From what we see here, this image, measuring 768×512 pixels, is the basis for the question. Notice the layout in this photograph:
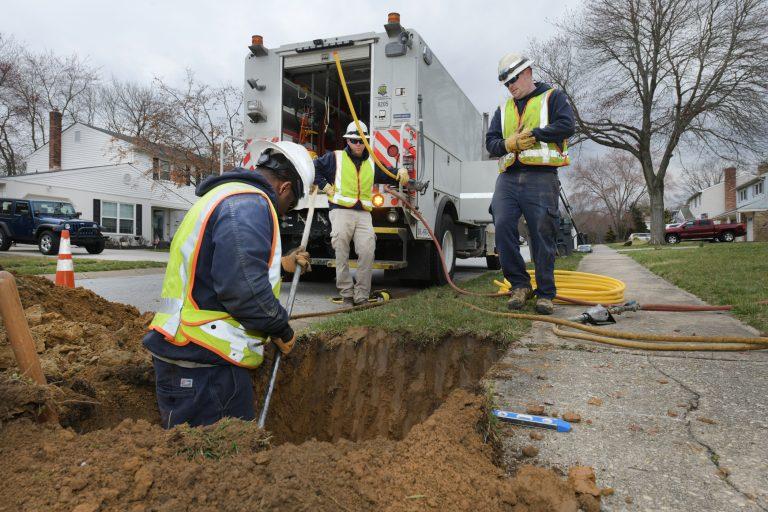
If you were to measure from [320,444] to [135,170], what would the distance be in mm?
32453

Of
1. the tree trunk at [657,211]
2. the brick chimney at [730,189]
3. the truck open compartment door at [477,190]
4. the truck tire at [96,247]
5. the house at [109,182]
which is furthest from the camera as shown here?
the brick chimney at [730,189]

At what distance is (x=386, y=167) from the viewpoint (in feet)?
21.1

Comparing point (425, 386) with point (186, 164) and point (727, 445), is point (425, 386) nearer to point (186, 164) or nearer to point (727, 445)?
point (727, 445)

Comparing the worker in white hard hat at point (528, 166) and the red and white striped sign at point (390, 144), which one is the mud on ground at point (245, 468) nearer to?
the worker in white hard hat at point (528, 166)

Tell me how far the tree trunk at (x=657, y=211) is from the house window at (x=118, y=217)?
30.8 meters

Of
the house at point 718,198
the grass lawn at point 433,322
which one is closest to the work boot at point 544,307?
the grass lawn at point 433,322

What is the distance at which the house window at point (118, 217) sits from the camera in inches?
1131

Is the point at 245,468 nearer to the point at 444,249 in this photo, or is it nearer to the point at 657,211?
the point at 444,249

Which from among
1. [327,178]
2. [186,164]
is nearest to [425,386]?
[327,178]

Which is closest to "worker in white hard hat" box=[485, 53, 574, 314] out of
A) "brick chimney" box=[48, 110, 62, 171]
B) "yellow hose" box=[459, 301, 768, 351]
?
"yellow hose" box=[459, 301, 768, 351]

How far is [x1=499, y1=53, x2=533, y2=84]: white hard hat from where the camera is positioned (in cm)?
441

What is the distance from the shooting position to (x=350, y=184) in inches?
226

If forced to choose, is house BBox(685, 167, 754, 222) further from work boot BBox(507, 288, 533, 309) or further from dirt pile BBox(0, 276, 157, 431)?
dirt pile BBox(0, 276, 157, 431)

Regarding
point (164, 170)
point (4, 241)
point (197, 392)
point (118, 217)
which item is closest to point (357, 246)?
point (197, 392)
